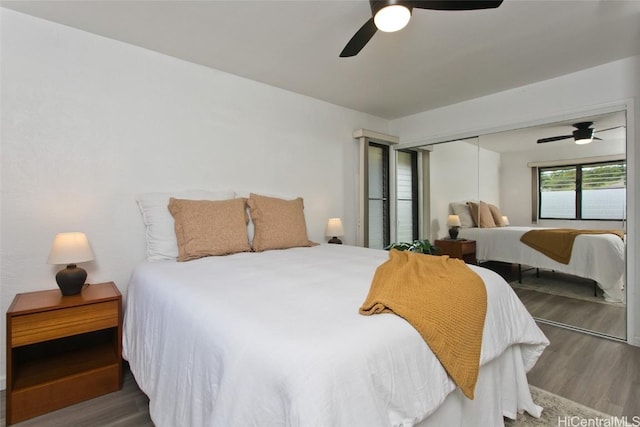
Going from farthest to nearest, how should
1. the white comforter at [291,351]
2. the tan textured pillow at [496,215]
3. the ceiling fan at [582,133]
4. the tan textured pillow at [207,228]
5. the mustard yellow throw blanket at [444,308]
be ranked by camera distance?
the tan textured pillow at [496,215]
the ceiling fan at [582,133]
the tan textured pillow at [207,228]
the mustard yellow throw blanket at [444,308]
the white comforter at [291,351]

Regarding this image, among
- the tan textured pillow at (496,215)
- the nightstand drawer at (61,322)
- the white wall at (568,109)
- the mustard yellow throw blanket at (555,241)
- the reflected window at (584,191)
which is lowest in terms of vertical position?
the nightstand drawer at (61,322)

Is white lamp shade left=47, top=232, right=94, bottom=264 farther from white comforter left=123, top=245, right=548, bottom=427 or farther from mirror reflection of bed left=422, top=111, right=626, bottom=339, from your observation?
mirror reflection of bed left=422, top=111, right=626, bottom=339

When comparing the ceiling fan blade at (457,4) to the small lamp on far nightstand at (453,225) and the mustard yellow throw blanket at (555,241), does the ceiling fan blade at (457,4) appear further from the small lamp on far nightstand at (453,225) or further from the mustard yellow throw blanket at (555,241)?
the small lamp on far nightstand at (453,225)

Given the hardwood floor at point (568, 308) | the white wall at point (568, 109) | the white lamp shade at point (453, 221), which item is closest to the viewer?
the white wall at point (568, 109)

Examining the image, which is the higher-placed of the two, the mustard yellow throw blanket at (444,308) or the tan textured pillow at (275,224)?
the tan textured pillow at (275,224)

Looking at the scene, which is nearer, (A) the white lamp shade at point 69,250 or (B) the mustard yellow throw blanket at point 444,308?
(B) the mustard yellow throw blanket at point 444,308

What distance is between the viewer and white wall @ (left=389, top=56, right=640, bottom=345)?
254 cm

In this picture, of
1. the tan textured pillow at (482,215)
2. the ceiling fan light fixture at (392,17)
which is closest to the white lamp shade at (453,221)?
the tan textured pillow at (482,215)

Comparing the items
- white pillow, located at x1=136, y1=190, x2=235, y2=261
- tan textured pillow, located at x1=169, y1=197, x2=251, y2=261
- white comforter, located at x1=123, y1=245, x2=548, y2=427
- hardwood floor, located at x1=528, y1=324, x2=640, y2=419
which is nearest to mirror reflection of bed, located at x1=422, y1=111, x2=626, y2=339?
hardwood floor, located at x1=528, y1=324, x2=640, y2=419

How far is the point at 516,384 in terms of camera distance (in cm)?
162

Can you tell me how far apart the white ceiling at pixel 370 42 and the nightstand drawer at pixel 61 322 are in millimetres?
1853

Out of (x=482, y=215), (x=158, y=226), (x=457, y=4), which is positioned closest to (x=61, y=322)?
(x=158, y=226)

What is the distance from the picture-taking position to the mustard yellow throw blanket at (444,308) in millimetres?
1087

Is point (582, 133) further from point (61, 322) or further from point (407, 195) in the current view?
point (61, 322)
